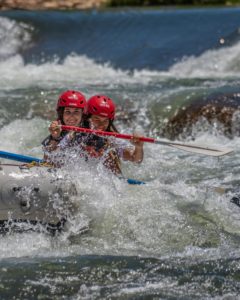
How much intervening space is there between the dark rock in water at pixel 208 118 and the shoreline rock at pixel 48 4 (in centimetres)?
911

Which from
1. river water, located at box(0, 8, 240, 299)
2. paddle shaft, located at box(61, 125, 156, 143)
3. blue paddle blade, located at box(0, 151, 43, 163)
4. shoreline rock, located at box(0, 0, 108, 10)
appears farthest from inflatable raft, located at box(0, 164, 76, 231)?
shoreline rock, located at box(0, 0, 108, 10)

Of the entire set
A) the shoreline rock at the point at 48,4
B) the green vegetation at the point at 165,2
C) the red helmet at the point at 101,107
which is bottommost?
the red helmet at the point at 101,107

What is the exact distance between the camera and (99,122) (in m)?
7.58

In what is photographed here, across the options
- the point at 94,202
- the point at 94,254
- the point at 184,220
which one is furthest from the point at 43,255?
the point at 184,220

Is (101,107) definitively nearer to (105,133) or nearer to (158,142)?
(105,133)

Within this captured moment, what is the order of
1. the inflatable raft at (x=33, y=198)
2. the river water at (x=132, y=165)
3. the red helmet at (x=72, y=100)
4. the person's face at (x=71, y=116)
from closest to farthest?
the river water at (x=132, y=165) < the inflatable raft at (x=33, y=198) < the red helmet at (x=72, y=100) < the person's face at (x=71, y=116)

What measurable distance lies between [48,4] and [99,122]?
12.3 metres

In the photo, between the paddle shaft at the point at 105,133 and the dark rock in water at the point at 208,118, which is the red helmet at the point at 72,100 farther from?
the dark rock in water at the point at 208,118

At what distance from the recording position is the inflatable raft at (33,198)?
6.72 m

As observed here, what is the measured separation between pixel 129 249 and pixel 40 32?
34.5ft

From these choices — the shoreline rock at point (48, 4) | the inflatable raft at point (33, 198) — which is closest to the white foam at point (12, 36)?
the shoreline rock at point (48, 4)

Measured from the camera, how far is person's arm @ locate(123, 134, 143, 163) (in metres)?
7.34

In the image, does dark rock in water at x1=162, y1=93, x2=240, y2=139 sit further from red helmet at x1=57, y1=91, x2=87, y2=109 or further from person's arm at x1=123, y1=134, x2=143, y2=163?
red helmet at x1=57, y1=91, x2=87, y2=109

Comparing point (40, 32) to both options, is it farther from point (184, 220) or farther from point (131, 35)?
point (184, 220)
